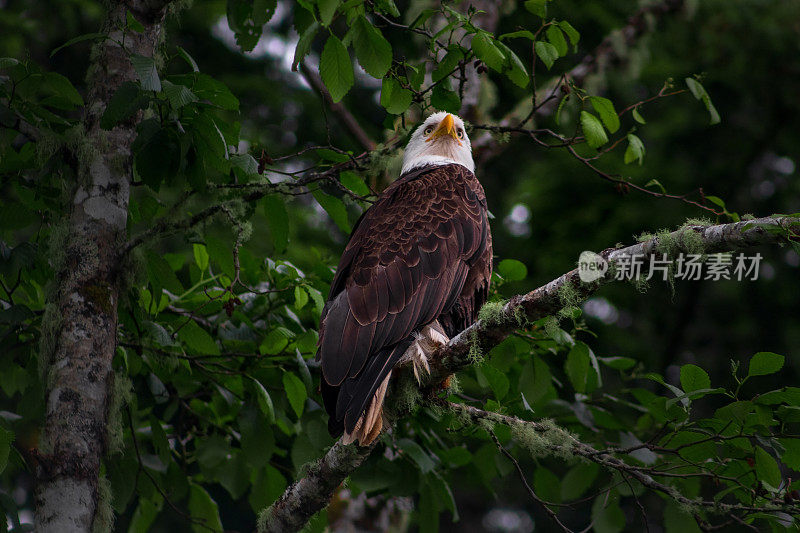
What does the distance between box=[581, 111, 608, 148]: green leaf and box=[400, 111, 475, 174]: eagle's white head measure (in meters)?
1.27

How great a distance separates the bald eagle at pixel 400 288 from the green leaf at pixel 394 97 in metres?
0.63

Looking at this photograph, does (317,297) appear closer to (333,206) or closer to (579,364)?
(333,206)

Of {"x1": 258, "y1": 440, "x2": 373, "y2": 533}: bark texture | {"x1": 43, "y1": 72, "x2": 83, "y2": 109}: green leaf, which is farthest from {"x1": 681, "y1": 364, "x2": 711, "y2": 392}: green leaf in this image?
{"x1": 43, "y1": 72, "x2": 83, "y2": 109}: green leaf

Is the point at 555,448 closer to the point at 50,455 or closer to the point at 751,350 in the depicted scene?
the point at 50,455

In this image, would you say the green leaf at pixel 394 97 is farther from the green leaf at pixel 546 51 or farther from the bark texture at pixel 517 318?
the bark texture at pixel 517 318

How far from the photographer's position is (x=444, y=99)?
10.9 ft

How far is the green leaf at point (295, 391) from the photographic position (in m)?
3.32

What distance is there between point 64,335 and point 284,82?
295 inches

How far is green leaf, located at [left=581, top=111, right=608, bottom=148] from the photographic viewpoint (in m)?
3.14

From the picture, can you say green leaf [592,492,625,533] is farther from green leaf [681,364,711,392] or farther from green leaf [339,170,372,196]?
green leaf [339,170,372,196]

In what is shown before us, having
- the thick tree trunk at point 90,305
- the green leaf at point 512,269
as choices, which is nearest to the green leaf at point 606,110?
the green leaf at point 512,269

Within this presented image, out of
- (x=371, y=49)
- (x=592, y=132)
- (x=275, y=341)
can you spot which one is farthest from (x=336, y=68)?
(x=275, y=341)

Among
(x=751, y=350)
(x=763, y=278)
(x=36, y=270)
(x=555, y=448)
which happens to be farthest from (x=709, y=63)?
(x=36, y=270)

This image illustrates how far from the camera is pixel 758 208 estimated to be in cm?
827
